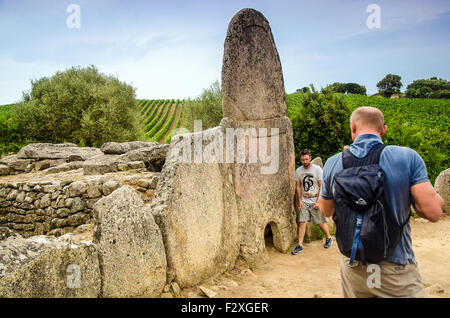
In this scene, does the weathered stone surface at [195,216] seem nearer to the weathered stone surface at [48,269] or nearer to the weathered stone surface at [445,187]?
the weathered stone surface at [48,269]

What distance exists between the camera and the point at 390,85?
177ft

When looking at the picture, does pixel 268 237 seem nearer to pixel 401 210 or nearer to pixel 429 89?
pixel 401 210

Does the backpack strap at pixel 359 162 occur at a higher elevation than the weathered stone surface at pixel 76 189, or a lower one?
higher

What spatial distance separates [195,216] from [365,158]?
2526mm

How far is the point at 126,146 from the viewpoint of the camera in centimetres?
924

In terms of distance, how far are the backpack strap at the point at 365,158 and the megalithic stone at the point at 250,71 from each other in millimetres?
3164

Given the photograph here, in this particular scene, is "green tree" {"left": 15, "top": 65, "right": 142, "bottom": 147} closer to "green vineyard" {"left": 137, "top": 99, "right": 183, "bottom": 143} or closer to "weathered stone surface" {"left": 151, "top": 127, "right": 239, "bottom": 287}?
"green vineyard" {"left": 137, "top": 99, "right": 183, "bottom": 143}

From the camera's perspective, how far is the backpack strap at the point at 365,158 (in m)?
2.36

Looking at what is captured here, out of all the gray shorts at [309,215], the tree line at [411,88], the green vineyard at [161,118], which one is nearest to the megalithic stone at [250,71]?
the gray shorts at [309,215]

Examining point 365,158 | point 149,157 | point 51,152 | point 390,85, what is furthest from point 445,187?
point 390,85
